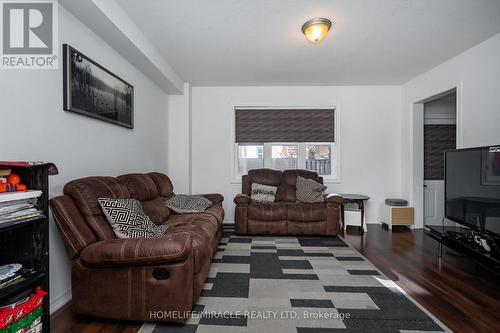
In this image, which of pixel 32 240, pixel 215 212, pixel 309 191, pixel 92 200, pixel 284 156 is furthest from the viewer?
pixel 284 156

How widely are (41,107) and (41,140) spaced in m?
0.24

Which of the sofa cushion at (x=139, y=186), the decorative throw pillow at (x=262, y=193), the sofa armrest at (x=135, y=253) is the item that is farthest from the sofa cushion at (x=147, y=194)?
the decorative throw pillow at (x=262, y=193)

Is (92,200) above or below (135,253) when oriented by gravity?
above

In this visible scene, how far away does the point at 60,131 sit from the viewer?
6.43 ft

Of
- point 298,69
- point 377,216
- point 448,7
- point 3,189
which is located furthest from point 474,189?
point 3,189

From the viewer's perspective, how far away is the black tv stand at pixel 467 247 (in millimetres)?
2037

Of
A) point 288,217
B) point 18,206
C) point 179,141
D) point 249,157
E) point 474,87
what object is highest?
point 474,87

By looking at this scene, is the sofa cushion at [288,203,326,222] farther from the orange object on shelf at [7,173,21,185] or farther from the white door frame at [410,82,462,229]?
the orange object on shelf at [7,173,21,185]

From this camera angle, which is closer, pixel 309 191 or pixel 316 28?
pixel 316 28

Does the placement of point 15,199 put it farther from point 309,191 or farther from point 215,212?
point 309,191

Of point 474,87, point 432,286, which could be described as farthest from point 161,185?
point 474,87

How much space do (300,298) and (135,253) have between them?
1.34 meters

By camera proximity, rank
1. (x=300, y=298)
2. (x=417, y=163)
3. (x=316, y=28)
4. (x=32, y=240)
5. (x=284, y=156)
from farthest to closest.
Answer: (x=284, y=156) < (x=417, y=163) < (x=316, y=28) < (x=300, y=298) < (x=32, y=240)

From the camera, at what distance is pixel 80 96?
7.06 feet
